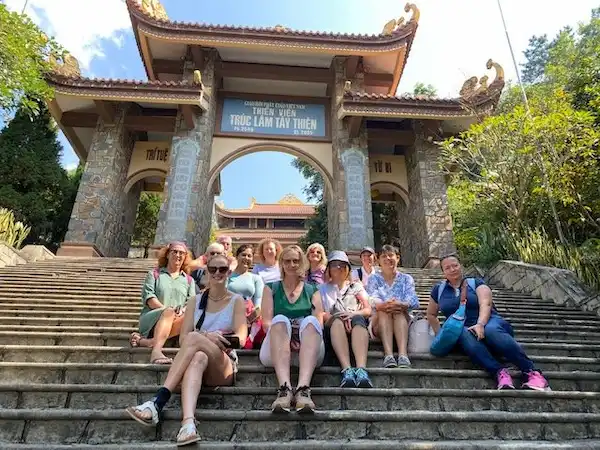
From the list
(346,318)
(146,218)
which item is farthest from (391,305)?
(146,218)

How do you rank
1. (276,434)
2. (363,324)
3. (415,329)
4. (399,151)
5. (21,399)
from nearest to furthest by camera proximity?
(276,434), (21,399), (363,324), (415,329), (399,151)

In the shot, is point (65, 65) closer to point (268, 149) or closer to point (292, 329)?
point (268, 149)

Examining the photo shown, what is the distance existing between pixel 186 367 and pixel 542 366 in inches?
108

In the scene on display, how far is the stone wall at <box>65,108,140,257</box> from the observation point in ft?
29.1

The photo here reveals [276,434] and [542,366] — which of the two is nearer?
[276,434]

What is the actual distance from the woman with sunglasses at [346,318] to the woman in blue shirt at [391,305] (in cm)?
13

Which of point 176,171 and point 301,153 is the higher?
point 301,153

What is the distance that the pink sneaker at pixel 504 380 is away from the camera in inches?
106

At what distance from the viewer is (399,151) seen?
1145 cm

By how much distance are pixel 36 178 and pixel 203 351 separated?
1110cm

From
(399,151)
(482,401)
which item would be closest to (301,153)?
(399,151)

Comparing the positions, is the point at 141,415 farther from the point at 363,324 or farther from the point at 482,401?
the point at 482,401

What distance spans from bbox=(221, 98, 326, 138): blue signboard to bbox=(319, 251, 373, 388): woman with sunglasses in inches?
305

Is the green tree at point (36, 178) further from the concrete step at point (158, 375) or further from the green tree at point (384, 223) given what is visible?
the green tree at point (384, 223)
